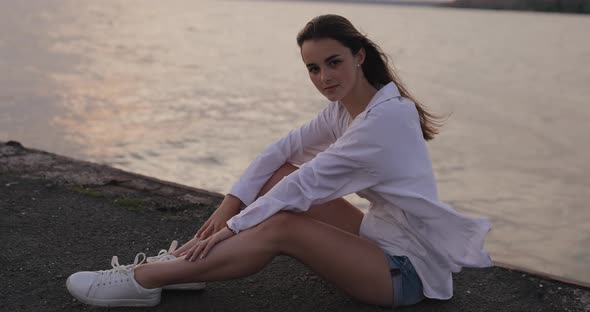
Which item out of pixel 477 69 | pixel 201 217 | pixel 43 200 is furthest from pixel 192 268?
pixel 477 69

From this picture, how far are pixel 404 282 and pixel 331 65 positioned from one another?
90 cm

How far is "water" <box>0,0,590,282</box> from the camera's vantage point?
223 inches

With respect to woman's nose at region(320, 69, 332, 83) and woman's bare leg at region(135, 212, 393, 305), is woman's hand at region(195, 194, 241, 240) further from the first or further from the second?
woman's nose at region(320, 69, 332, 83)

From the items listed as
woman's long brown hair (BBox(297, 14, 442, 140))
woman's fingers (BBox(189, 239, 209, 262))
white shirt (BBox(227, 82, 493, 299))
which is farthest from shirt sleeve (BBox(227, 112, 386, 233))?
woman's long brown hair (BBox(297, 14, 442, 140))

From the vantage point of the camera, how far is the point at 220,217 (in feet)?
9.26

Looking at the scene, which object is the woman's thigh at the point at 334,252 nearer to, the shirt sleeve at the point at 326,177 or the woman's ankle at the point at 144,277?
the shirt sleeve at the point at 326,177

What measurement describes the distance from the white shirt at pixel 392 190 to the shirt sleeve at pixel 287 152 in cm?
39

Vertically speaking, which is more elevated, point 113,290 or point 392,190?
point 392,190

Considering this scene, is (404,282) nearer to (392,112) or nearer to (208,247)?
(392,112)

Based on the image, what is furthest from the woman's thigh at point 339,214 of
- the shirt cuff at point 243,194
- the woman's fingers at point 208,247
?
the woman's fingers at point 208,247

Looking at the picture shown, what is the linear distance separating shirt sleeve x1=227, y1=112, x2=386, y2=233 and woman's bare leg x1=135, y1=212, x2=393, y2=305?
4 cm

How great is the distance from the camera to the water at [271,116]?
567cm

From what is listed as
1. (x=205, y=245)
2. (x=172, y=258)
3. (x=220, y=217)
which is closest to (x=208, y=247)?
(x=205, y=245)

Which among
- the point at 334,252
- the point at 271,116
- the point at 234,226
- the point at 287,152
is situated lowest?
the point at 271,116
